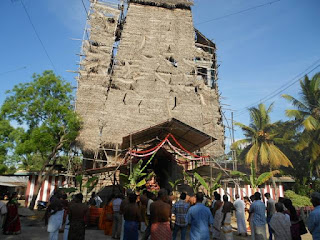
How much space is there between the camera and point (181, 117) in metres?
17.9

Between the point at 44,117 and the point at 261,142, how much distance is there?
65.4 ft

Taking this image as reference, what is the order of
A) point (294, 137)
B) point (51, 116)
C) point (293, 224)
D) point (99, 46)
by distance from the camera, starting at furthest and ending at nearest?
point (294, 137)
point (99, 46)
point (51, 116)
point (293, 224)

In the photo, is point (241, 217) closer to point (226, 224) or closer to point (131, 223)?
point (226, 224)

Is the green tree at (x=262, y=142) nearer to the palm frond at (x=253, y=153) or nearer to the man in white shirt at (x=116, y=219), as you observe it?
the palm frond at (x=253, y=153)

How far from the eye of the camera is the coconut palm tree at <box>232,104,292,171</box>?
21.4 m

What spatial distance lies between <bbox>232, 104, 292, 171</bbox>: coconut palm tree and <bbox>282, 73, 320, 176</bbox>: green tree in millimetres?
2145

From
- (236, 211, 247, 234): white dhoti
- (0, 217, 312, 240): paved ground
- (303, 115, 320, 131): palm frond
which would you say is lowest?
(0, 217, 312, 240): paved ground

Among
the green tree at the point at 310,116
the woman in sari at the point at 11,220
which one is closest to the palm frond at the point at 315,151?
the green tree at the point at 310,116

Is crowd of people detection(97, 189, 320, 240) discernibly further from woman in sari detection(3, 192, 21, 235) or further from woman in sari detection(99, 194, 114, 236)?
woman in sari detection(3, 192, 21, 235)

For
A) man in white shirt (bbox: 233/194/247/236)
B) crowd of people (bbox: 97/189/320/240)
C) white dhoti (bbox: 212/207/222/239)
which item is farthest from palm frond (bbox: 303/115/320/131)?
white dhoti (bbox: 212/207/222/239)

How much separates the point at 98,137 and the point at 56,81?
459 cm

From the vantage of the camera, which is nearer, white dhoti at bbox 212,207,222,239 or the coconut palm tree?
white dhoti at bbox 212,207,222,239

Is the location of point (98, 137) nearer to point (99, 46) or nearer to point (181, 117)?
point (181, 117)

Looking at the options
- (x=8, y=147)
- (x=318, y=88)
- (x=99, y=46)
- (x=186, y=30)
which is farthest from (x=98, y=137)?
(x=318, y=88)
